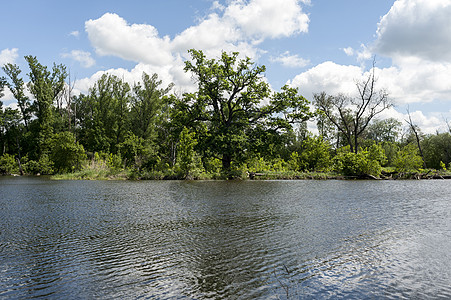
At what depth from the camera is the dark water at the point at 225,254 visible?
4.24 m

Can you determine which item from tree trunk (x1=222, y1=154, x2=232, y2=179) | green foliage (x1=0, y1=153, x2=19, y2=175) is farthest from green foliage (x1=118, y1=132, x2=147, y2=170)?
green foliage (x1=0, y1=153, x2=19, y2=175)

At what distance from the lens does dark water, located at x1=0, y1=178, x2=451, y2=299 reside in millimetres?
4238

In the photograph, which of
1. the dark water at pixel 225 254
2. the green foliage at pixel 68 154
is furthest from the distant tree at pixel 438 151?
the green foliage at pixel 68 154

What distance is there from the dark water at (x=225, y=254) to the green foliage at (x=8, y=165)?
47922mm

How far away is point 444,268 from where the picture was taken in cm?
518

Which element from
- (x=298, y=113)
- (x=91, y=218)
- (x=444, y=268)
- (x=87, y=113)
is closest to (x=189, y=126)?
(x=298, y=113)

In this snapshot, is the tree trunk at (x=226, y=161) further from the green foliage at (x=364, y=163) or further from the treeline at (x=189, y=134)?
the green foliage at (x=364, y=163)

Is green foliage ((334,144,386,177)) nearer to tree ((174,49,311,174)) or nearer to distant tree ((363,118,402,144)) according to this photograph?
tree ((174,49,311,174))

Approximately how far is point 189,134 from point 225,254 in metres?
25.9

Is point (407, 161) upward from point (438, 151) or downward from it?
downward

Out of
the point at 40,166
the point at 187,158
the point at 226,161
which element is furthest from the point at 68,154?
the point at 226,161

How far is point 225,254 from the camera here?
5805 mm

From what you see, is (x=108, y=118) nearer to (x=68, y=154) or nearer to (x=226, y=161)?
(x=68, y=154)

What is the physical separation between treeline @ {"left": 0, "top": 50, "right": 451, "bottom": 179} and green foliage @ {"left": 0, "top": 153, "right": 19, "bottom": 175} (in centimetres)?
16
